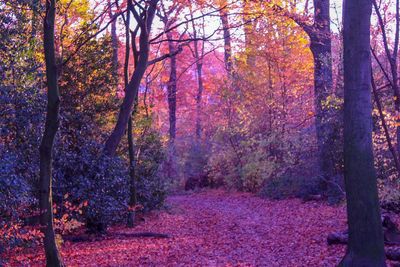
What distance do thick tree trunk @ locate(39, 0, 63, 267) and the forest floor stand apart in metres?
0.80

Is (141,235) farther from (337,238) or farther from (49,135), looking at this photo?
(49,135)

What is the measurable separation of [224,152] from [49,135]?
17786 millimetres

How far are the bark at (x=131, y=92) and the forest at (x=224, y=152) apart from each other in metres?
0.04

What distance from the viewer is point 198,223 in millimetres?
16203

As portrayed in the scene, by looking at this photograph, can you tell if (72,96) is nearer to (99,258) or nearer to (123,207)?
(123,207)

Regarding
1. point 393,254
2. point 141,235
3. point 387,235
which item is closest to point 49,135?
point 141,235

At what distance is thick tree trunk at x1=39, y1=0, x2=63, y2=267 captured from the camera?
8234mm

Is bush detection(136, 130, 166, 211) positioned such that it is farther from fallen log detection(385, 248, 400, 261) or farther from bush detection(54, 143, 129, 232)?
fallen log detection(385, 248, 400, 261)

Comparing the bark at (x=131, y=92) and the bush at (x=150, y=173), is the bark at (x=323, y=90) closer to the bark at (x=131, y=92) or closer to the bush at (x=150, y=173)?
the bush at (x=150, y=173)

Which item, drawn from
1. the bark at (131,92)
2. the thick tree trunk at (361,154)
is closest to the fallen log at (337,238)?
the thick tree trunk at (361,154)

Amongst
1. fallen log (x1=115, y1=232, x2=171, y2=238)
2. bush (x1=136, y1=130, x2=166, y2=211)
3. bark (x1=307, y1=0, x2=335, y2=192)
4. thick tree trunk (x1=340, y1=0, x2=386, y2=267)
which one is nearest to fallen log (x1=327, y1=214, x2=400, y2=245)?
thick tree trunk (x1=340, y1=0, x2=386, y2=267)

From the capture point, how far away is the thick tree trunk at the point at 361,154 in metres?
7.62

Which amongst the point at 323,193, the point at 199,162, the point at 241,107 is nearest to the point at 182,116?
the point at 199,162

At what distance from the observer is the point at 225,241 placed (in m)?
12.4
